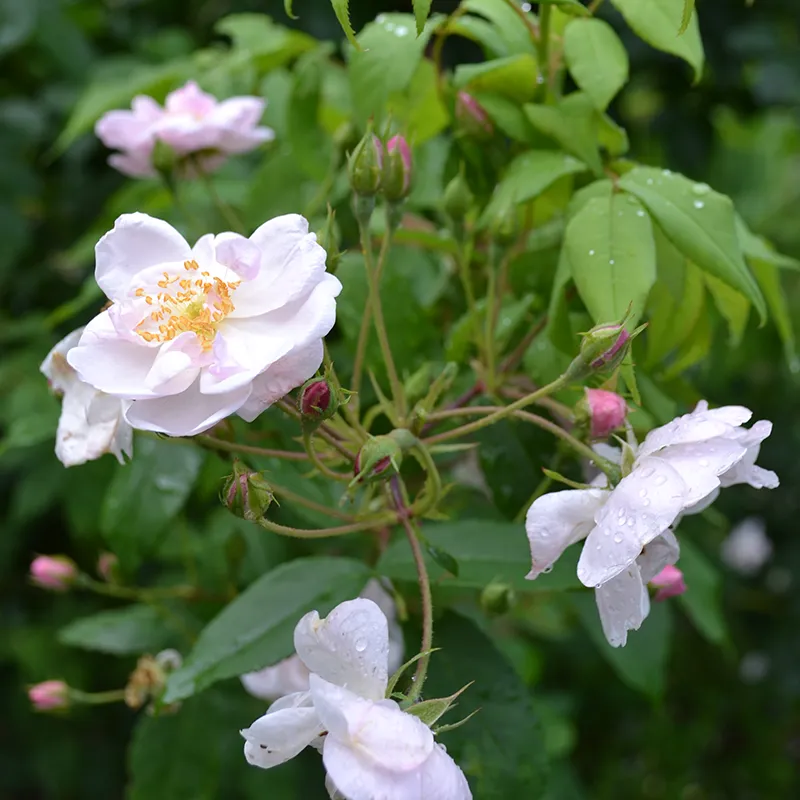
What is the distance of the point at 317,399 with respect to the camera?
61 cm

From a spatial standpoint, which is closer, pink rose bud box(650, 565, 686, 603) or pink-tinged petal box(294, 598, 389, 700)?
pink-tinged petal box(294, 598, 389, 700)

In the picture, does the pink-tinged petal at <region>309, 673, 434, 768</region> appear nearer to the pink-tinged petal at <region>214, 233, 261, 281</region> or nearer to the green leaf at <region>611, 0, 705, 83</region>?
the pink-tinged petal at <region>214, 233, 261, 281</region>

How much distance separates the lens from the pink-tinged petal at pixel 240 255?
0.63m

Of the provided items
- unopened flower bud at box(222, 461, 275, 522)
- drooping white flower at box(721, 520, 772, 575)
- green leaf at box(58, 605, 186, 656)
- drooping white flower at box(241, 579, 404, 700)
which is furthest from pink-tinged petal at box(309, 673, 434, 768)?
drooping white flower at box(721, 520, 772, 575)

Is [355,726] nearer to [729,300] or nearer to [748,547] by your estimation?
[729,300]

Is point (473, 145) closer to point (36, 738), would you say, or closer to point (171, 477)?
point (171, 477)

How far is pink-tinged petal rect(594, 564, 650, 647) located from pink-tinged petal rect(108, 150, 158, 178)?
740mm

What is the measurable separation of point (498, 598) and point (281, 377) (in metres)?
0.33

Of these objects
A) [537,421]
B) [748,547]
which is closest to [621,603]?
[537,421]

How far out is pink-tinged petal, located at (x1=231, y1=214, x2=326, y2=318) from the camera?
62 centimetres

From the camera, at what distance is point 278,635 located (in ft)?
2.51

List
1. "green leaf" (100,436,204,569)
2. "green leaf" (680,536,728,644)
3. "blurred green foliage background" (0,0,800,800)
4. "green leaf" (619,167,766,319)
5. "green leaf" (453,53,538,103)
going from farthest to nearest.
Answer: "blurred green foliage background" (0,0,800,800) < "green leaf" (680,536,728,644) < "green leaf" (100,436,204,569) < "green leaf" (453,53,538,103) < "green leaf" (619,167,766,319)

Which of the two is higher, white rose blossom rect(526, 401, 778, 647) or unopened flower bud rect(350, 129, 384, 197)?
unopened flower bud rect(350, 129, 384, 197)

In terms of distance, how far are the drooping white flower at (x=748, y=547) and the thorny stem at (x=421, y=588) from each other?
1.87 m
